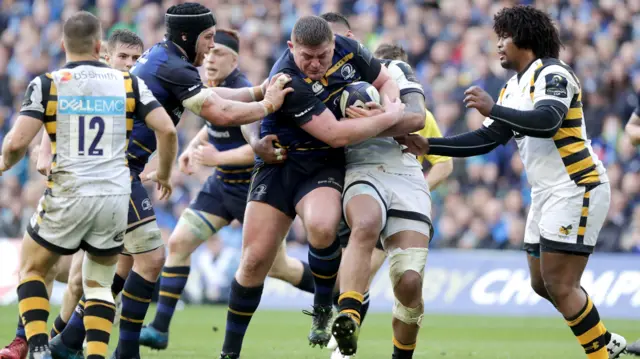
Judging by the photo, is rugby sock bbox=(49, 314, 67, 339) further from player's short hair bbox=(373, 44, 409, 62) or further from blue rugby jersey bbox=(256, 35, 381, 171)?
player's short hair bbox=(373, 44, 409, 62)

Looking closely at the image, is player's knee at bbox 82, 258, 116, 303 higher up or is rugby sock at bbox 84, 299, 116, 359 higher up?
player's knee at bbox 82, 258, 116, 303

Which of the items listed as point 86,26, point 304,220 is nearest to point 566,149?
point 304,220

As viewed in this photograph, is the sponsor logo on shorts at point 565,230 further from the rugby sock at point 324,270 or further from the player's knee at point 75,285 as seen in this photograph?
the player's knee at point 75,285

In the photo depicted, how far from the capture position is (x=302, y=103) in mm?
7586

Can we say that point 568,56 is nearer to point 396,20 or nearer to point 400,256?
point 396,20

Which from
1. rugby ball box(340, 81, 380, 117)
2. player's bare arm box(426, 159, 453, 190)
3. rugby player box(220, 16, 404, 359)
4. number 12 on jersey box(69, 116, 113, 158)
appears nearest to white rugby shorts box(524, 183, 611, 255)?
rugby player box(220, 16, 404, 359)

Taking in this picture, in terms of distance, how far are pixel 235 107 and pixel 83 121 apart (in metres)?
1.30

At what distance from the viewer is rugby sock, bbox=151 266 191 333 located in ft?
32.0

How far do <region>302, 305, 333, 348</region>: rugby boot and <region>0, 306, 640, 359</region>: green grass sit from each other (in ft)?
4.12

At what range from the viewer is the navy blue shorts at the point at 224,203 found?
34.3 ft

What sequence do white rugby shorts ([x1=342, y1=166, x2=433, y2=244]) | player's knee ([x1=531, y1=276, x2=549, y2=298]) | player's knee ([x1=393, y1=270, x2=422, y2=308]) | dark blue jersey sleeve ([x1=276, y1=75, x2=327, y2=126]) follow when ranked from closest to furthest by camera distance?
1. player's knee ([x1=393, y1=270, x2=422, y2=308])
2. dark blue jersey sleeve ([x1=276, y1=75, x2=327, y2=126])
3. white rugby shorts ([x1=342, y1=166, x2=433, y2=244])
4. player's knee ([x1=531, y1=276, x2=549, y2=298])

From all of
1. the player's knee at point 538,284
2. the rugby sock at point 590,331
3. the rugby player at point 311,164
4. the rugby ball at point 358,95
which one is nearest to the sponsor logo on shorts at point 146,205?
the rugby player at point 311,164

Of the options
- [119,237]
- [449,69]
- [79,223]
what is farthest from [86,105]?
[449,69]

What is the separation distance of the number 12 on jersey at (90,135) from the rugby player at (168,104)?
3.29ft
